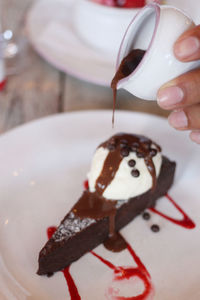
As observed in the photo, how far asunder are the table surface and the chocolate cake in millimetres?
519

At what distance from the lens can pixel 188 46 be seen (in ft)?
3.18

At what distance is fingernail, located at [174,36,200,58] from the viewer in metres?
0.97

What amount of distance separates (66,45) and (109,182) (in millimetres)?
1048

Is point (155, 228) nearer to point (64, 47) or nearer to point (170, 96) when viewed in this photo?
point (170, 96)

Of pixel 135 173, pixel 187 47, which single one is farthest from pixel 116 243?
pixel 187 47

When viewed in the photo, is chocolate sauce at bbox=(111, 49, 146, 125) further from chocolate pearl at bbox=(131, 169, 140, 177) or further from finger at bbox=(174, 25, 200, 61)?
chocolate pearl at bbox=(131, 169, 140, 177)

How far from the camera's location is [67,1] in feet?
8.38

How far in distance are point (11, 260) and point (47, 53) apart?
3.90 feet

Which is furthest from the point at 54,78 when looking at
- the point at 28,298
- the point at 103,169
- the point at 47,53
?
the point at 28,298

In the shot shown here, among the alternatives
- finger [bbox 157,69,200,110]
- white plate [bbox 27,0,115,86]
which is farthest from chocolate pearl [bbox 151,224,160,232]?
white plate [bbox 27,0,115,86]

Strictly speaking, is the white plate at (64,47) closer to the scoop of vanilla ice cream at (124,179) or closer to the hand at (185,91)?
the scoop of vanilla ice cream at (124,179)

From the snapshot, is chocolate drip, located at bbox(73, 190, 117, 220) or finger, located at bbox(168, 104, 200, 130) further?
chocolate drip, located at bbox(73, 190, 117, 220)

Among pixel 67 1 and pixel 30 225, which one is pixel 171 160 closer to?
pixel 30 225

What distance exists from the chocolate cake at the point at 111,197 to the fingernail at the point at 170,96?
1.21ft
